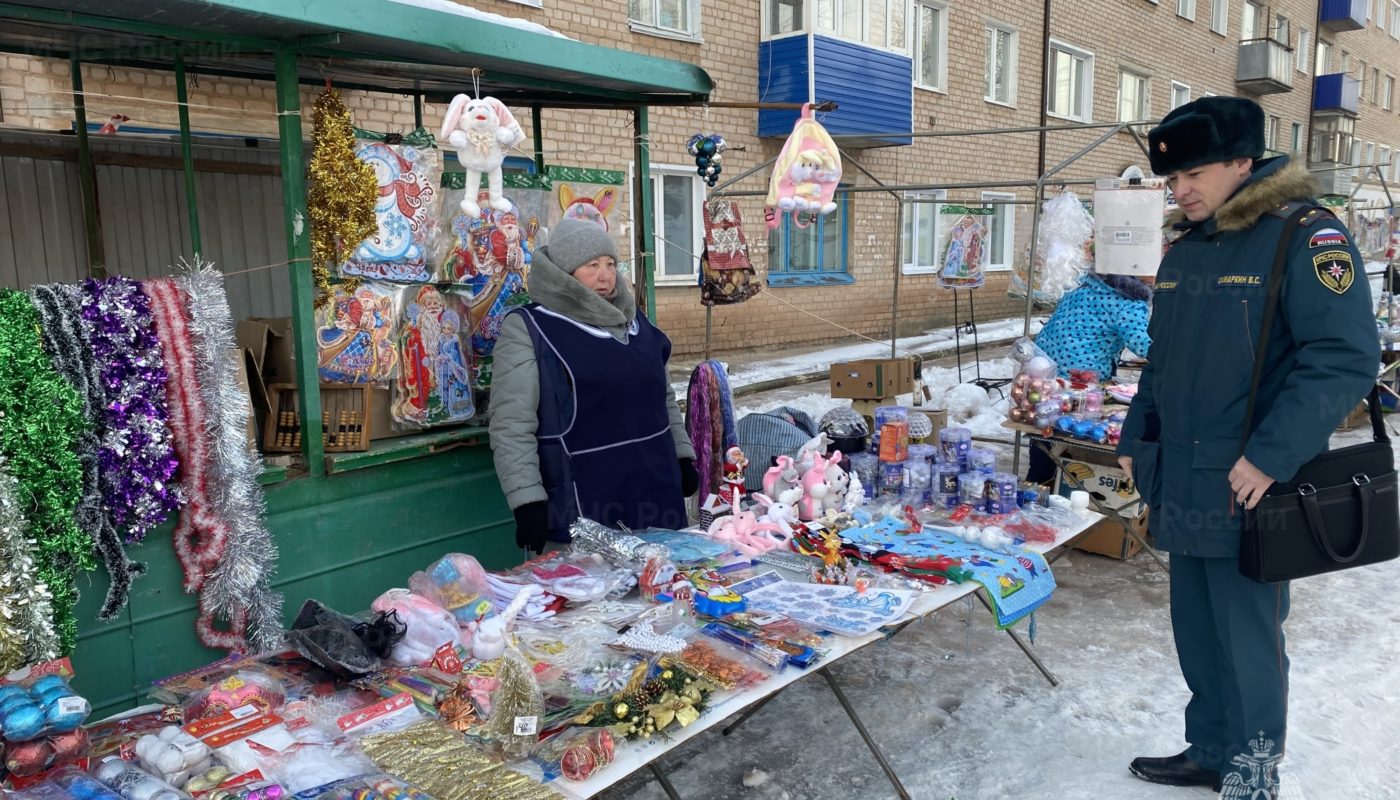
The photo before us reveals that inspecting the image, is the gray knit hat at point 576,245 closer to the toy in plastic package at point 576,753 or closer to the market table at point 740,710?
the market table at point 740,710

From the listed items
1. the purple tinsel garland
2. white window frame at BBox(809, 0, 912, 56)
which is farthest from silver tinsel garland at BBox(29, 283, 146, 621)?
white window frame at BBox(809, 0, 912, 56)

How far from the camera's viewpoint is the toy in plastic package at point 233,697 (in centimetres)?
211

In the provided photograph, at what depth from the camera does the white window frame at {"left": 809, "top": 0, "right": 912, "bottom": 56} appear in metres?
11.6

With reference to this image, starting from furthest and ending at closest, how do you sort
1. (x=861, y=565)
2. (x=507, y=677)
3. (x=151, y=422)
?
1. (x=861, y=565)
2. (x=151, y=422)
3. (x=507, y=677)

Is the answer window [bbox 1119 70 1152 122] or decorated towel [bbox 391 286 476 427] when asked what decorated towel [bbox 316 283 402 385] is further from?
window [bbox 1119 70 1152 122]

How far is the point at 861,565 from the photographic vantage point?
3.06 metres

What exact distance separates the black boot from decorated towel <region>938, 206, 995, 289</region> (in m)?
7.21

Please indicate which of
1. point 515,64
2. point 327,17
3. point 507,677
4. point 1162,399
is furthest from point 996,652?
point 327,17

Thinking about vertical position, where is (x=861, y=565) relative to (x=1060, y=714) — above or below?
above

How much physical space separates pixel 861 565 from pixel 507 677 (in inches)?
54.4

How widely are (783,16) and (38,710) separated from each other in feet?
39.1

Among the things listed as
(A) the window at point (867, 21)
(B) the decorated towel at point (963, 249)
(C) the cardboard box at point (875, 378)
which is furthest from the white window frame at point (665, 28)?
(C) the cardboard box at point (875, 378)

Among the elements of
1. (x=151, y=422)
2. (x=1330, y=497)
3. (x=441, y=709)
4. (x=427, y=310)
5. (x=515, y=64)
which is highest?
(x=515, y=64)

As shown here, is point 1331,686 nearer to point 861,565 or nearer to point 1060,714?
point 1060,714
